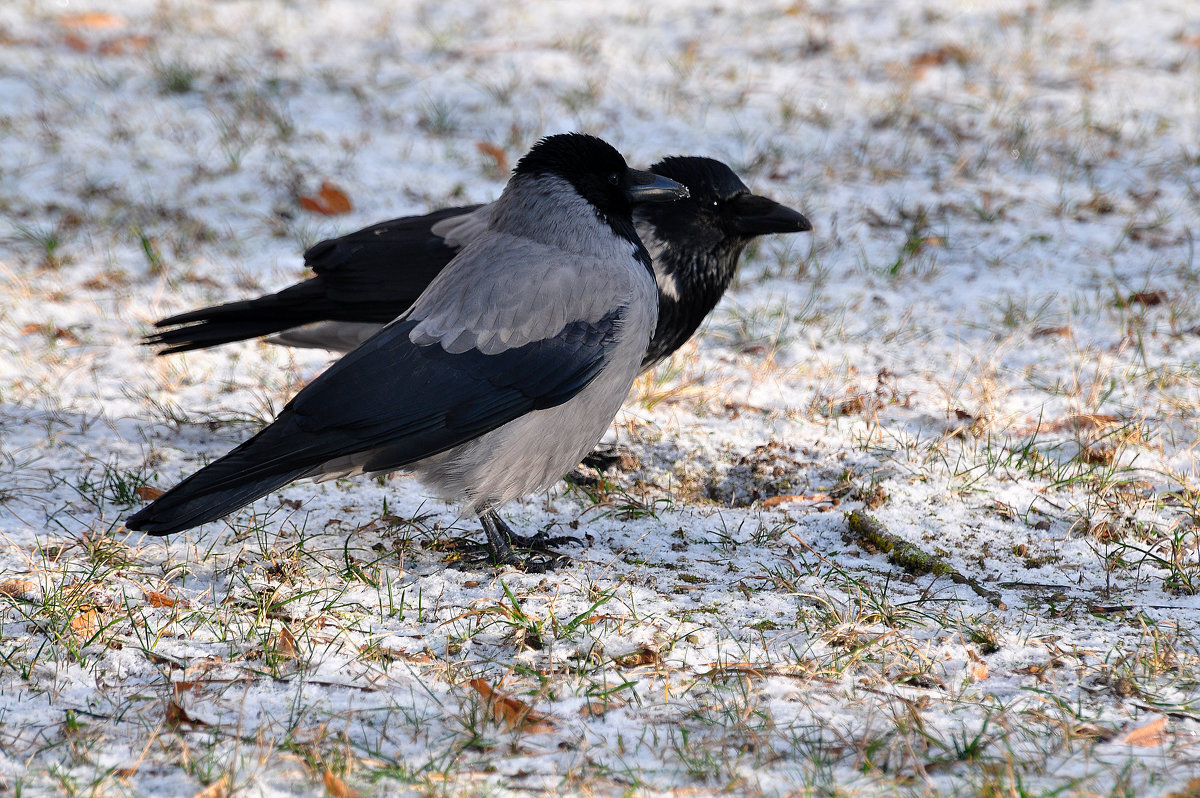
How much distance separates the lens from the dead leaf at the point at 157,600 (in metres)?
3.29

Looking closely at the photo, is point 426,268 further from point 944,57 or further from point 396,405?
point 944,57

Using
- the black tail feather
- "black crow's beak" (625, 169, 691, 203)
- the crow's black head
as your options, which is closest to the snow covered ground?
the black tail feather

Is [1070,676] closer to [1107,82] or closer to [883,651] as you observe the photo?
[883,651]

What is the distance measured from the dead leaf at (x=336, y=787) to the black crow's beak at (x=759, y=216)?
3.21m

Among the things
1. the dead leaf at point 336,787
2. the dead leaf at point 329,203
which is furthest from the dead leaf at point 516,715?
the dead leaf at point 329,203

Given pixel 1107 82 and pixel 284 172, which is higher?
pixel 1107 82

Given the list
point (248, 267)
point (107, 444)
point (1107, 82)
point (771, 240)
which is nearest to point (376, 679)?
point (107, 444)

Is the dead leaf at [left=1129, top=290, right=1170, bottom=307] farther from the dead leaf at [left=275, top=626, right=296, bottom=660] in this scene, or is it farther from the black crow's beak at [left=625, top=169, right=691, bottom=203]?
the dead leaf at [left=275, top=626, right=296, bottom=660]

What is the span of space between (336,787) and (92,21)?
29.1ft

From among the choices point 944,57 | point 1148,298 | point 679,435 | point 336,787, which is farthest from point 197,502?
point 944,57

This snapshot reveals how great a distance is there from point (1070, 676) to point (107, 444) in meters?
3.66

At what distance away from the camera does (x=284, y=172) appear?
689 centimetres

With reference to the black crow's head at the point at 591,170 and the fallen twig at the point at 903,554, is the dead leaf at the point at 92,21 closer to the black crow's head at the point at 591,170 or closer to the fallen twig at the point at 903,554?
the black crow's head at the point at 591,170

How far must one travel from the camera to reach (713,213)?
4.88 meters
